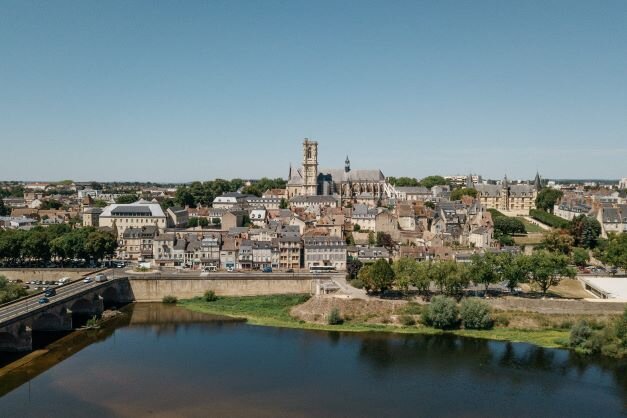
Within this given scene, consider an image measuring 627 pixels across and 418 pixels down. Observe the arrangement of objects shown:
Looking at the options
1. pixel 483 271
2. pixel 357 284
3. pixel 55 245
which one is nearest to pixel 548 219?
pixel 483 271

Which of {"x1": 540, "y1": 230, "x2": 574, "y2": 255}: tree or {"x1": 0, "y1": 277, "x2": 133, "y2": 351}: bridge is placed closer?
{"x1": 0, "y1": 277, "x2": 133, "y2": 351}: bridge

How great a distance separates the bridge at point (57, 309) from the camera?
118 feet

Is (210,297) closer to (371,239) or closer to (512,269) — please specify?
(371,239)

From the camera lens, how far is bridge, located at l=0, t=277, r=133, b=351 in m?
35.9

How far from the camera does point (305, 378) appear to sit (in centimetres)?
3253

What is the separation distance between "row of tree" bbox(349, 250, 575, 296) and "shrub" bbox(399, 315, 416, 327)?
3.92 metres

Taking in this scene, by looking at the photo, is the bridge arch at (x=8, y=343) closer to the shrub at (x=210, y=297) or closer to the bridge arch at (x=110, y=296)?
the bridge arch at (x=110, y=296)

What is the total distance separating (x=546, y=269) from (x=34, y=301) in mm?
41983

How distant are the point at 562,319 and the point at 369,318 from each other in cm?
1531

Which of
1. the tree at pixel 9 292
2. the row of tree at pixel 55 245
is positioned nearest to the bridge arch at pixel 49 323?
the tree at pixel 9 292

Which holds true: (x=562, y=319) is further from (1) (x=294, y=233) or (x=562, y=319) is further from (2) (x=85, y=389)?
(2) (x=85, y=389)

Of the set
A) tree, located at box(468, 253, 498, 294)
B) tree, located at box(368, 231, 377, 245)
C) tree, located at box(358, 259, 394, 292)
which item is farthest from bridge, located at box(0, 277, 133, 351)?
tree, located at box(468, 253, 498, 294)

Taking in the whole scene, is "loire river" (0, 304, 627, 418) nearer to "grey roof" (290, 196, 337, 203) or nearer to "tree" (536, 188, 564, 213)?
"grey roof" (290, 196, 337, 203)

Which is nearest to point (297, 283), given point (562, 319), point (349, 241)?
point (349, 241)
